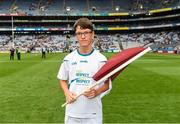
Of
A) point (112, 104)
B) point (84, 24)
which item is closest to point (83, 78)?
point (84, 24)

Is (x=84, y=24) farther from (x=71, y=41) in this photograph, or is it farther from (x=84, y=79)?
(x=71, y=41)

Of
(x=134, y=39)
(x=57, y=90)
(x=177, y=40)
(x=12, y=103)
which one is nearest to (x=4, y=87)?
(x=57, y=90)

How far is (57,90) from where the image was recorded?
60.8 ft

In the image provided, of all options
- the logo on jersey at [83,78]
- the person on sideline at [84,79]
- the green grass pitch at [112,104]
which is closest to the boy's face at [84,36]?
the person on sideline at [84,79]

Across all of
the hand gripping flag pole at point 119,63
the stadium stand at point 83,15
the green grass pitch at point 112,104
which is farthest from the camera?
the stadium stand at point 83,15

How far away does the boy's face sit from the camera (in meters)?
5.32

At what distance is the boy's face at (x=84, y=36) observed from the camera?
5.32 meters

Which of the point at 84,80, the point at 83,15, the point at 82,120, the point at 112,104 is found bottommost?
the point at 112,104

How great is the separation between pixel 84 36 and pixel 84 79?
586 mm

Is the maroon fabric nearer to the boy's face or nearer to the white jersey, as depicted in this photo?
the white jersey

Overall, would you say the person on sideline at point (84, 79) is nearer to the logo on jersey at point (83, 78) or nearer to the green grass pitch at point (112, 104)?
the logo on jersey at point (83, 78)

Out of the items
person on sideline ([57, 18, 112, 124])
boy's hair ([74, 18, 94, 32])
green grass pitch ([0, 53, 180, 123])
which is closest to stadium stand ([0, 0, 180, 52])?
green grass pitch ([0, 53, 180, 123])

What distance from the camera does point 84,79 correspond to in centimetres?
540

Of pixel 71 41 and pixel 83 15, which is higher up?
pixel 83 15
